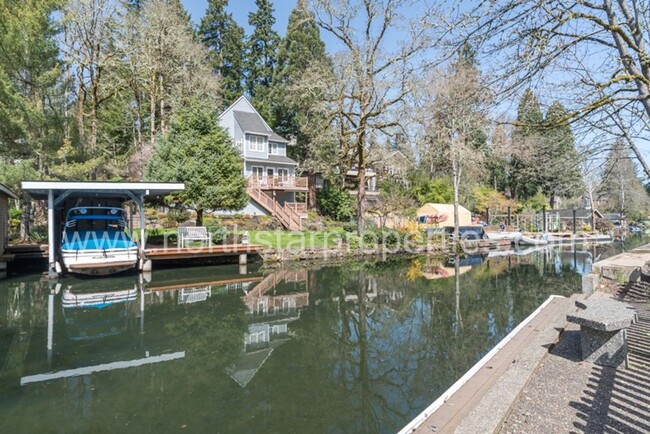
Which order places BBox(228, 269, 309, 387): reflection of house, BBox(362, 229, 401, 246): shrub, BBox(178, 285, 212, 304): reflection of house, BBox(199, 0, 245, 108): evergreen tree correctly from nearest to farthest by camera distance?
1. BBox(228, 269, 309, 387): reflection of house
2. BBox(178, 285, 212, 304): reflection of house
3. BBox(362, 229, 401, 246): shrub
4. BBox(199, 0, 245, 108): evergreen tree

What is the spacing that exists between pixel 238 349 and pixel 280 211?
21.5 metres

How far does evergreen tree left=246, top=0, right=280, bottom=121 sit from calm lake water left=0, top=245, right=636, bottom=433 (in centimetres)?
3451

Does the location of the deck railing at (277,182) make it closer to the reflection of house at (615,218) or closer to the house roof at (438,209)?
the house roof at (438,209)

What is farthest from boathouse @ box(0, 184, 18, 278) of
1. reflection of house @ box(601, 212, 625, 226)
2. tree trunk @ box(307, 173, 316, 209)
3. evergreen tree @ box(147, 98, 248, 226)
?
reflection of house @ box(601, 212, 625, 226)

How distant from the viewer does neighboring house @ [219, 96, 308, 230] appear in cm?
2897

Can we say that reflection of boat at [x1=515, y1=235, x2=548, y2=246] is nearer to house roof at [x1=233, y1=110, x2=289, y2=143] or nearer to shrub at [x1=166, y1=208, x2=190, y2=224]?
house roof at [x1=233, y1=110, x2=289, y2=143]

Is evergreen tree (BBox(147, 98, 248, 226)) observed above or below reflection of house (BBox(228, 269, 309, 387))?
above

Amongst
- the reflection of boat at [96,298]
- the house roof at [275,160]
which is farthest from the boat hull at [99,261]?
the house roof at [275,160]

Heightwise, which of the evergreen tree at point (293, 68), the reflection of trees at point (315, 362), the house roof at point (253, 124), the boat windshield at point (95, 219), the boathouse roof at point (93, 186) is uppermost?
the evergreen tree at point (293, 68)

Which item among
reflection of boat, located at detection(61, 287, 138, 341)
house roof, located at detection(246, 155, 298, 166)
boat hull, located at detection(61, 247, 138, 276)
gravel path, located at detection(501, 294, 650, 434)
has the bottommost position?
reflection of boat, located at detection(61, 287, 138, 341)

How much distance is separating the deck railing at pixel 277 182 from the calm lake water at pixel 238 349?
17.3m

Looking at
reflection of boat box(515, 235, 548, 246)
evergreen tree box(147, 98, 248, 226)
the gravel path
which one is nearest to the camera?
the gravel path

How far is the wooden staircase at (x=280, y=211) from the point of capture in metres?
27.5

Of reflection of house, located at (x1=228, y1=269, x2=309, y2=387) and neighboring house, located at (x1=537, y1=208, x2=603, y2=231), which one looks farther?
neighboring house, located at (x1=537, y1=208, x2=603, y2=231)
